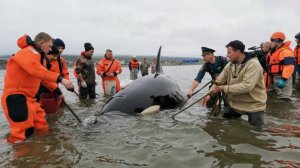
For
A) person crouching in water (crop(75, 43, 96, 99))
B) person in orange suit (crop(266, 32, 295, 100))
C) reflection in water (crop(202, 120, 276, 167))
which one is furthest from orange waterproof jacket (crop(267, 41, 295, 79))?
person crouching in water (crop(75, 43, 96, 99))

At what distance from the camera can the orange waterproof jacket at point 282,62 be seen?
416 inches

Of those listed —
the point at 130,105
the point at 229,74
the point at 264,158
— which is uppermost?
the point at 229,74

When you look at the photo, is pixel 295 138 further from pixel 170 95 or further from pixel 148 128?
pixel 170 95

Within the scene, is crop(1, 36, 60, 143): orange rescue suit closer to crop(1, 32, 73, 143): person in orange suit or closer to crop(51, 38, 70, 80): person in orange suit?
crop(1, 32, 73, 143): person in orange suit

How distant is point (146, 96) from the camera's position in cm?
858

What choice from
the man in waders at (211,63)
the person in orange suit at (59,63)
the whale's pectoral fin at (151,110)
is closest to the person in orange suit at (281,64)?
the man in waders at (211,63)

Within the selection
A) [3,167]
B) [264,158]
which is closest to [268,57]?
[264,158]

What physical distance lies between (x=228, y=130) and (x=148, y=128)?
184 cm

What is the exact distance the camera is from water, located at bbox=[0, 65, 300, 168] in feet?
16.8

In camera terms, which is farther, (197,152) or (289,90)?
(289,90)

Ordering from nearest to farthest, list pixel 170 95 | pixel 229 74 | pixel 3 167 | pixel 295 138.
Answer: pixel 3 167 < pixel 295 138 < pixel 229 74 < pixel 170 95

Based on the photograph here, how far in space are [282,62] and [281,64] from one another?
149mm

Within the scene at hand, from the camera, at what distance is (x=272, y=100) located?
38.5ft

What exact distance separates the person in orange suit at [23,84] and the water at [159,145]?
1.20 ft
